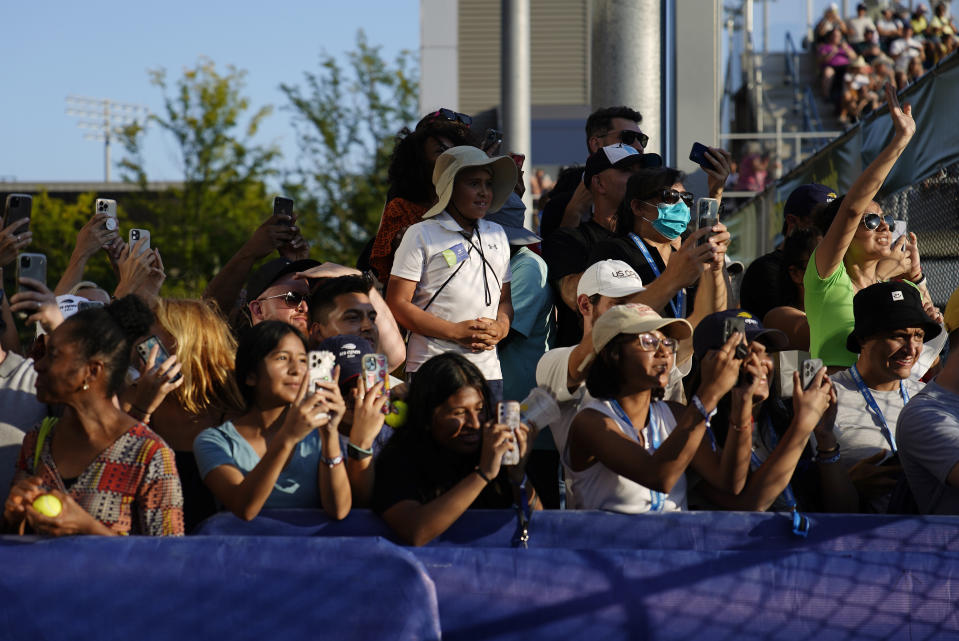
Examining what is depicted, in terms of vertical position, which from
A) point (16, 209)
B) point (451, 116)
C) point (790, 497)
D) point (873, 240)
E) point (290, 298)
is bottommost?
point (790, 497)

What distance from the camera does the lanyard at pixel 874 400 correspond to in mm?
4852

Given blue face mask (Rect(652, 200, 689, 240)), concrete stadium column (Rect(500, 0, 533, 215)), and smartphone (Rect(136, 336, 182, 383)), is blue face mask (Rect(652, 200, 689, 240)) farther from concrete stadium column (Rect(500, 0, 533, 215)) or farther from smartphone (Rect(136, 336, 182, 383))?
concrete stadium column (Rect(500, 0, 533, 215))

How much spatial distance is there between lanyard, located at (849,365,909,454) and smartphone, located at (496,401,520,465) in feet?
5.84

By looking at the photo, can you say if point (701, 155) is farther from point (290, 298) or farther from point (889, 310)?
point (290, 298)

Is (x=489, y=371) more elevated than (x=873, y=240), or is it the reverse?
(x=873, y=240)

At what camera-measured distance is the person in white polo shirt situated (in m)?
5.23

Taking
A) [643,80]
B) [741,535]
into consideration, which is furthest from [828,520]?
[643,80]

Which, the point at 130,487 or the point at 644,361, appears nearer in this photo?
the point at 130,487

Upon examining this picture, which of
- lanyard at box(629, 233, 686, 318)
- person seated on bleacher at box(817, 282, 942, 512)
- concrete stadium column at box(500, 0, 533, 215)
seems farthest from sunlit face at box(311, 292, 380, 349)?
concrete stadium column at box(500, 0, 533, 215)

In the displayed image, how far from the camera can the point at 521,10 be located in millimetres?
10375

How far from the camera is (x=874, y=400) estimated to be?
4.93m

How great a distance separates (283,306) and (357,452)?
156cm

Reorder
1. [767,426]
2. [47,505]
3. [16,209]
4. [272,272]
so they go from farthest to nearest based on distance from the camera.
Result: [272,272] → [16,209] → [767,426] → [47,505]

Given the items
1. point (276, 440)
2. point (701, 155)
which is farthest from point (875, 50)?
point (276, 440)
